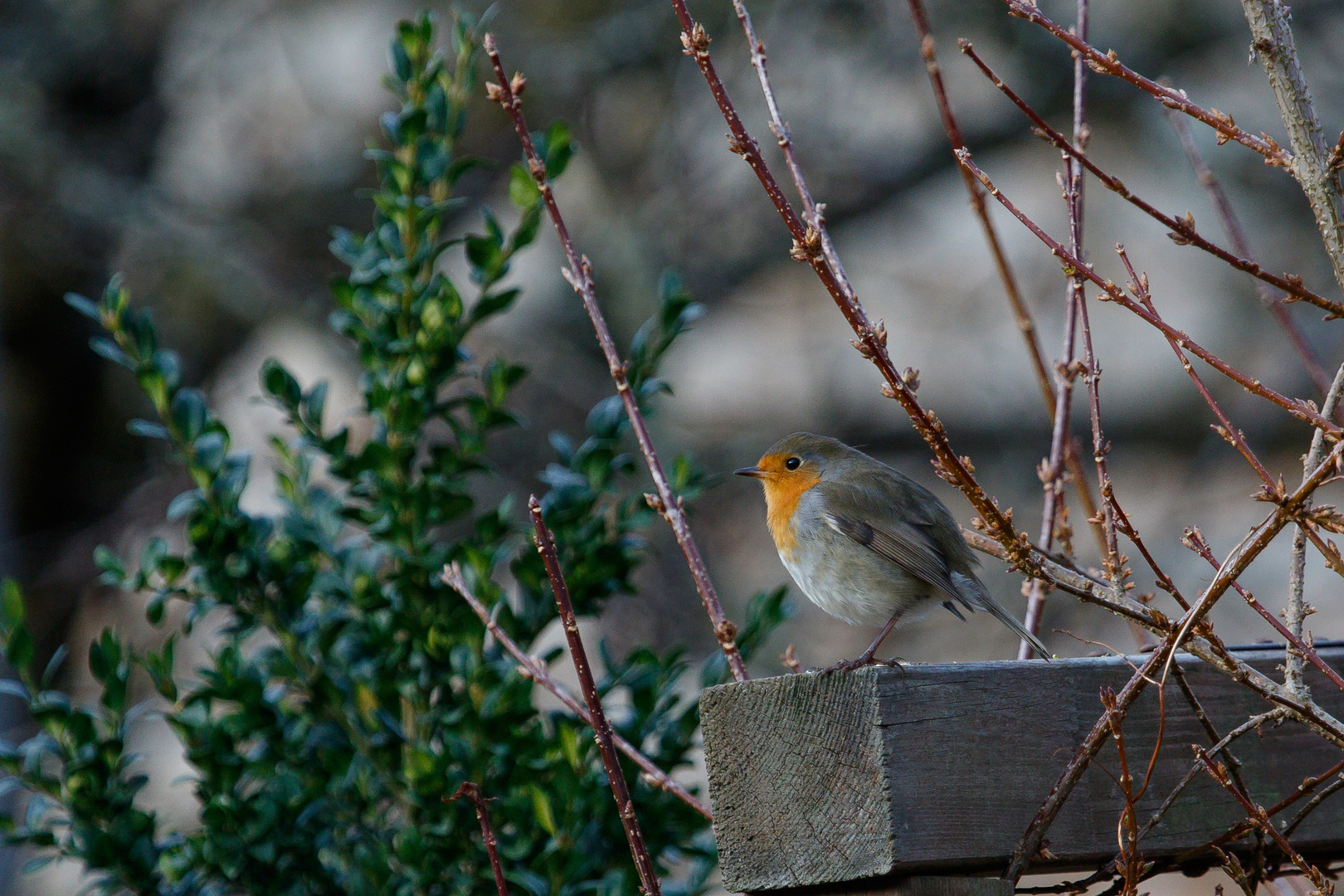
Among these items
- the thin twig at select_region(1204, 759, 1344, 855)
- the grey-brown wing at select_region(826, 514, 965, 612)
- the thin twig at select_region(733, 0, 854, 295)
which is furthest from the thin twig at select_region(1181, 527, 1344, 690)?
the grey-brown wing at select_region(826, 514, 965, 612)

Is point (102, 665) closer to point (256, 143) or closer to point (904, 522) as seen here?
point (904, 522)

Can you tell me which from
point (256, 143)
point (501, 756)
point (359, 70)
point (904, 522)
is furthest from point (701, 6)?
point (501, 756)

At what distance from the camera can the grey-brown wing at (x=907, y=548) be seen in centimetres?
238

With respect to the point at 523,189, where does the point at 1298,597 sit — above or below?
below

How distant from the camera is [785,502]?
272 cm

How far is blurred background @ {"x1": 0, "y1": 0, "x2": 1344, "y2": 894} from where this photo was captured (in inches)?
224

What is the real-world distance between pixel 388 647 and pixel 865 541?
85 centimetres

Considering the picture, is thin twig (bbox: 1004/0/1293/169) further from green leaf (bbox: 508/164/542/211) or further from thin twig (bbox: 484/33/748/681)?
green leaf (bbox: 508/164/542/211)

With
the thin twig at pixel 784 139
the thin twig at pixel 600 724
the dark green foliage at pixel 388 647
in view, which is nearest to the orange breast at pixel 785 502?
the dark green foliage at pixel 388 647

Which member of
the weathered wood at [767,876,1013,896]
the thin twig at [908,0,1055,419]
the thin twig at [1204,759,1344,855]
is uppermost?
the thin twig at [908,0,1055,419]

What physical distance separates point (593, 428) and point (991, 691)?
38.5 inches

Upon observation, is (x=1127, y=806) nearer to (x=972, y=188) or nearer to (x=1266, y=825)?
(x=1266, y=825)

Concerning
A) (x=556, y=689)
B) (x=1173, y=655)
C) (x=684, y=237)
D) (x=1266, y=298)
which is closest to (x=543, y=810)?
(x=556, y=689)

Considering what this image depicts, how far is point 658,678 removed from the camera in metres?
2.27
